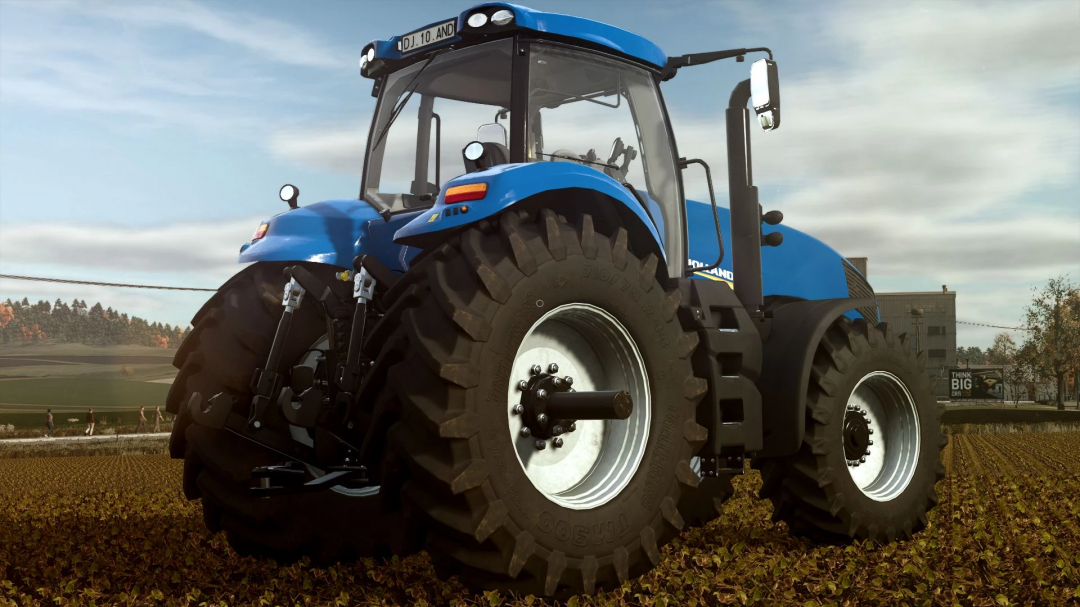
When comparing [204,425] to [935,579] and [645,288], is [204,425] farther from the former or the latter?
[935,579]

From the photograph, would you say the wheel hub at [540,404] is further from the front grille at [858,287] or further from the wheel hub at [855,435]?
the front grille at [858,287]

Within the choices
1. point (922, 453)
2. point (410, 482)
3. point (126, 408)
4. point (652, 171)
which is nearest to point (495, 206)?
point (410, 482)

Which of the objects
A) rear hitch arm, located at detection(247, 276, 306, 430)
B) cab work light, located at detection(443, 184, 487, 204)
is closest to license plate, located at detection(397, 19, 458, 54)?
cab work light, located at detection(443, 184, 487, 204)

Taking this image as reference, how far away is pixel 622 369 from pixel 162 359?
95017mm

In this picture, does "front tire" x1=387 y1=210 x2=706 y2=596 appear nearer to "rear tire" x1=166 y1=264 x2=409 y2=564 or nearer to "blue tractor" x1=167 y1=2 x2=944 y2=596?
"blue tractor" x1=167 y1=2 x2=944 y2=596

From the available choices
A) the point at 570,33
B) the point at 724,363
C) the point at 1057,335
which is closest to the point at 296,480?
the point at 724,363

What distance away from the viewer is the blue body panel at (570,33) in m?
5.00

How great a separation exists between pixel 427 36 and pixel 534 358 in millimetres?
2080

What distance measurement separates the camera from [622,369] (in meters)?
4.69

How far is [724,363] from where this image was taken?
17.7 ft

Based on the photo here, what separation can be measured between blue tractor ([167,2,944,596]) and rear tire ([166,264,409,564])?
12mm

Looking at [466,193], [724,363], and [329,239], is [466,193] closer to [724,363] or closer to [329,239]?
[329,239]

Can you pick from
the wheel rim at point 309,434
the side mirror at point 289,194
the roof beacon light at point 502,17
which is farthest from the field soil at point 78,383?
the roof beacon light at point 502,17

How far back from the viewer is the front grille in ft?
25.1
